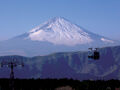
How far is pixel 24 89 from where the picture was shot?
170 m

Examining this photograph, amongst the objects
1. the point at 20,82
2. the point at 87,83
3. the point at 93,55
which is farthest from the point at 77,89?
the point at 93,55

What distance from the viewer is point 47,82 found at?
638 feet

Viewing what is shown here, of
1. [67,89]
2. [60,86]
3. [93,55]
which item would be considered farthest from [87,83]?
[93,55]

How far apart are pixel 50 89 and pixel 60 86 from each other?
8622 mm

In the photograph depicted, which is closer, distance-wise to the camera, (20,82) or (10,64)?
(10,64)

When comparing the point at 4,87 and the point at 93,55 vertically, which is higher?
the point at 93,55

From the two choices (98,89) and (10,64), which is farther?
(98,89)

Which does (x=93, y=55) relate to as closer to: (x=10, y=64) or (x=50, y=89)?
(x=10, y=64)

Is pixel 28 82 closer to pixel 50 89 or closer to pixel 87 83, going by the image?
pixel 50 89

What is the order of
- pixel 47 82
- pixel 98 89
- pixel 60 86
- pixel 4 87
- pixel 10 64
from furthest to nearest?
pixel 47 82, pixel 60 86, pixel 4 87, pixel 98 89, pixel 10 64

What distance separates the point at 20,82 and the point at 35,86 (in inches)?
374

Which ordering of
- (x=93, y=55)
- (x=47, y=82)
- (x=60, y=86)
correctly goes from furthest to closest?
(x=47, y=82)
(x=60, y=86)
(x=93, y=55)

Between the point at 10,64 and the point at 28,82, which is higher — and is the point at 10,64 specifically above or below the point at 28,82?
above

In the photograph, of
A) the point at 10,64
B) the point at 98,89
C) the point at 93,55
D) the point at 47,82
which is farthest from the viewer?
Answer: the point at 47,82
